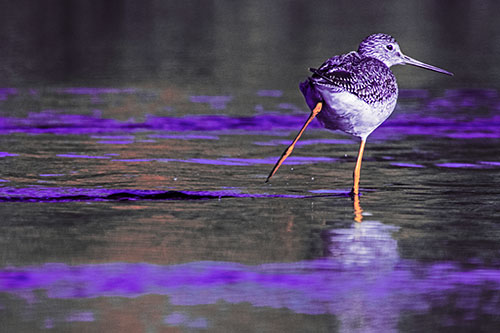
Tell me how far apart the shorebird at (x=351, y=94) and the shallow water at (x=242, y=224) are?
0.53 m

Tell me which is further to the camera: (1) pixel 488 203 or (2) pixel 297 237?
(1) pixel 488 203

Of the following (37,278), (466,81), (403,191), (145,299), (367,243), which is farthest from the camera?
(466,81)

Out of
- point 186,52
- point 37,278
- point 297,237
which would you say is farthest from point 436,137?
point 186,52

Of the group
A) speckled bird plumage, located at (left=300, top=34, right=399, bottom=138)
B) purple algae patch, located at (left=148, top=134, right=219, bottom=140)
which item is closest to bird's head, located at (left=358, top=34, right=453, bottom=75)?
speckled bird plumage, located at (left=300, top=34, right=399, bottom=138)

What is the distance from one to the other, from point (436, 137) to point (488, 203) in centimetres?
385

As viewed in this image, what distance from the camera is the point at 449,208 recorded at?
380 inches

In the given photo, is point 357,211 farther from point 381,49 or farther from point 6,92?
point 6,92

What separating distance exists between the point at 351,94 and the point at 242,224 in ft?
6.11

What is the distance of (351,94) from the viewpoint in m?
10.2

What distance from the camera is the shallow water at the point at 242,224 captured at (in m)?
6.68

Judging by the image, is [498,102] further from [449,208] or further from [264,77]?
[449,208]

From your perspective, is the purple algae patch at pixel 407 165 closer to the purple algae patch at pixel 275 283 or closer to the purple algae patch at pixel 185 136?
the purple algae patch at pixel 185 136

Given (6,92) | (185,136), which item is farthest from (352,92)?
(6,92)

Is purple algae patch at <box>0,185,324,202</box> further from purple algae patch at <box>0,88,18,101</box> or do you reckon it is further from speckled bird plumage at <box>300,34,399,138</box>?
purple algae patch at <box>0,88,18,101</box>
